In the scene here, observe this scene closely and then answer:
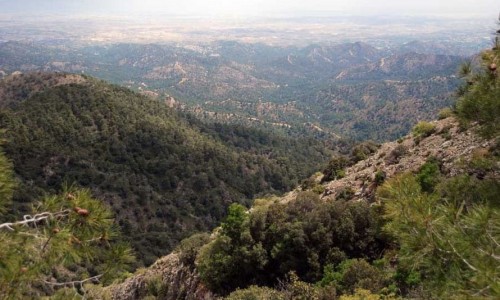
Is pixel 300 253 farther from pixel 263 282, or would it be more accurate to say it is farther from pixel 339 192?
pixel 339 192

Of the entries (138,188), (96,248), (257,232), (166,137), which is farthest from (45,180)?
(96,248)

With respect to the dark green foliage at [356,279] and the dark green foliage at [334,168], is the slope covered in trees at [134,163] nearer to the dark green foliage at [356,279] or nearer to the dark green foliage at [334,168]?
the dark green foliage at [334,168]

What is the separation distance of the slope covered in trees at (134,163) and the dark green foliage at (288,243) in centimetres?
3720

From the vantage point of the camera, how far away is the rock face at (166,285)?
1720cm

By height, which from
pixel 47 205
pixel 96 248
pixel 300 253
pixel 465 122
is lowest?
pixel 300 253

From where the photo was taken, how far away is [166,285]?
63.6 ft

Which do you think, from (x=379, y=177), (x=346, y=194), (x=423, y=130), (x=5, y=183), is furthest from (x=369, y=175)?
(x=5, y=183)

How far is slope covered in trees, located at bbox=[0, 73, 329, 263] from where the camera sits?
58172 millimetres

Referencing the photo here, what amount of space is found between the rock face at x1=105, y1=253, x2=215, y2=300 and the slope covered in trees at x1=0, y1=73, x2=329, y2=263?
29.1 metres

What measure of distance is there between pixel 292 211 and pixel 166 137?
201ft

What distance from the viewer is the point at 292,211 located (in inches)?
651

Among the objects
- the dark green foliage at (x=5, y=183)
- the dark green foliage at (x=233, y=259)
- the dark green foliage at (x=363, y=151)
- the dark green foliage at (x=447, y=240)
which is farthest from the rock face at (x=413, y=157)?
the dark green foliage at (x=5, y=183)

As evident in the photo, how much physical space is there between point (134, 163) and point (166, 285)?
5078 centimetres

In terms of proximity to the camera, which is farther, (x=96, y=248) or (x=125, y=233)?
(x=125, y=233)
